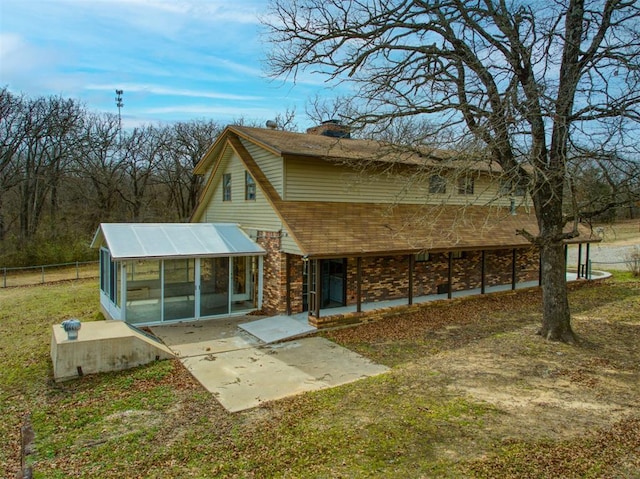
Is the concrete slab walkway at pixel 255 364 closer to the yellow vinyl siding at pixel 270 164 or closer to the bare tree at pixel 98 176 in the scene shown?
the yellow vinyl siding at pixel 270 164

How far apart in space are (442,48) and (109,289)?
11.1m

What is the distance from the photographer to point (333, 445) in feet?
17.8

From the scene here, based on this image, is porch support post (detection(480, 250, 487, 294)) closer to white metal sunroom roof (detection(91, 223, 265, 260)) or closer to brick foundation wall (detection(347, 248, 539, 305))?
brick foundation wall (detection(347, 248, 539, 305))

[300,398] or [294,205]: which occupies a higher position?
[294,205]

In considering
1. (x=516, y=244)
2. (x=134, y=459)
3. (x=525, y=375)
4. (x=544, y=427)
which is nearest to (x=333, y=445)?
(x=134, y=459)

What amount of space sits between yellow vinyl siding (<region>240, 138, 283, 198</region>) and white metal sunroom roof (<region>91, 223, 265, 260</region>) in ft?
6.59

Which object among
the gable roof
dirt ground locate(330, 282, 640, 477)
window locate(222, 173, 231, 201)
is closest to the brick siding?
dirt ground locate(330, 282, 640, 477)

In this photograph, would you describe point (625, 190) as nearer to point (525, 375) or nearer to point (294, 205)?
point (525, 375)

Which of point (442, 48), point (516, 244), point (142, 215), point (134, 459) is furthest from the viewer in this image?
point (142, 215)

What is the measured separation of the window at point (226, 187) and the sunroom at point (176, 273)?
8.23ft

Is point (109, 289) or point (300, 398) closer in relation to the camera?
point (300, 398)

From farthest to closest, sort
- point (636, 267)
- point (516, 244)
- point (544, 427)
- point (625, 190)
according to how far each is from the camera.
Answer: point (636, 267) → point (516, 244) → point (625, 190) → point (544, 427)

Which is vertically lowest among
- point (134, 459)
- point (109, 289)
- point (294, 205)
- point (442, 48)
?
point (134, 459)

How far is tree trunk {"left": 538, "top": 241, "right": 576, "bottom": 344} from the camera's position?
986 centimetres
